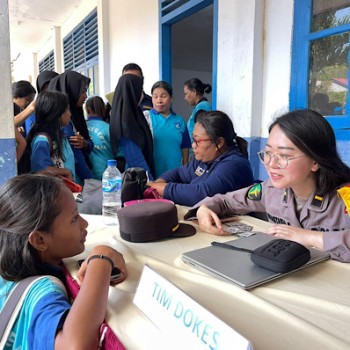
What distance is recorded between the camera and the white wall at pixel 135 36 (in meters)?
4.09

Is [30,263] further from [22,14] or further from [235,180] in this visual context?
[22,14]

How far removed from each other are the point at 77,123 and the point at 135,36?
2.53 m

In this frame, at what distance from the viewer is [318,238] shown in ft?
3.27

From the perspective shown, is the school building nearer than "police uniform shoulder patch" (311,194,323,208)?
No

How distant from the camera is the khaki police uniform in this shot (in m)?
0.97

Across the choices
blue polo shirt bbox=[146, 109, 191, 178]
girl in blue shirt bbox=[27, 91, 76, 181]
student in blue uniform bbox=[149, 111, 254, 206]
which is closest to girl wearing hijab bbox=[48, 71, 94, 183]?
girl in blue shirt bbox=[27, 91, 76, 181]

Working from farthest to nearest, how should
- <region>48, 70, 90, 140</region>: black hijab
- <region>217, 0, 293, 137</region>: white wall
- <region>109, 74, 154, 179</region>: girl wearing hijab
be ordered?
<region>217, 0, 293, 137</region>: white wall < <region>48, 70, 90, 140</region>: black hijab < <region>109, 74, 154, 179</region>: girl wearing hijab

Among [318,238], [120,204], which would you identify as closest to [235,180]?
[120,204]

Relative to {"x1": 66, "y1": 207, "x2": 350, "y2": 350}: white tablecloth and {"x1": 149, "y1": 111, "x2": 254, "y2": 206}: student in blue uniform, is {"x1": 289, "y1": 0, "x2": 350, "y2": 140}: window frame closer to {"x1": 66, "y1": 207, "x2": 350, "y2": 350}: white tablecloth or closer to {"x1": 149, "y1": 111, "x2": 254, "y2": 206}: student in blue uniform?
{"x1": 149, "y1": 111, "x2": 254, "y2": 206}: student in blue uniform

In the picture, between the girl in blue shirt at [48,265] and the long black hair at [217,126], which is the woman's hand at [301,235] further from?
the long black hair at [217,126]

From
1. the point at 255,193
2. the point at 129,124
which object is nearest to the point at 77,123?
the point at 129,124

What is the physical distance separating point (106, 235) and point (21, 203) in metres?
0.45

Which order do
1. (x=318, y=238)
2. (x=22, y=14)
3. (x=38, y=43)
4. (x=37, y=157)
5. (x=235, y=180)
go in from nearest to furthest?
(x=318, y=238)
(x=235, y=180)
(x=37, y=157)
(x=22, y=14)
(x=38, y=43)

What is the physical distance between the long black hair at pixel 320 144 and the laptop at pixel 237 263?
0.28 meters
